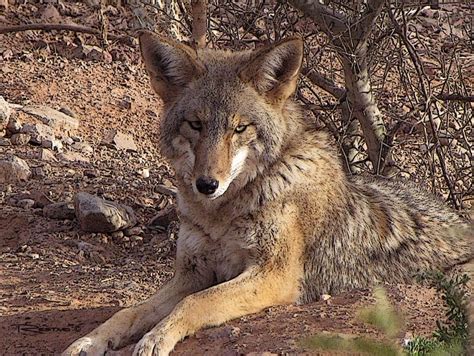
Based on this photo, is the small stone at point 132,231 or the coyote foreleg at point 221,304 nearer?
the coyote foreleg at point 221,304

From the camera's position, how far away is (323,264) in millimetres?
5820

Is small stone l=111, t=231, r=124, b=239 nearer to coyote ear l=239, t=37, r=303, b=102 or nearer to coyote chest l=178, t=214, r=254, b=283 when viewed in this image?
coyote chest l=178, t=214, r=254, b=283

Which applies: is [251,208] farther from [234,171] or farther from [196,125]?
[196,125]

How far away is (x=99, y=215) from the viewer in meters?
8.05

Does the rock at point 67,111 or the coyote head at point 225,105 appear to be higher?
the coyote head at point 225,105

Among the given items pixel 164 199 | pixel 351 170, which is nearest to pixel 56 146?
pixel 164 199

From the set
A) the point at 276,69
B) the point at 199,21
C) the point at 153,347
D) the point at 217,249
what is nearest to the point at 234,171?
the point at 217,249

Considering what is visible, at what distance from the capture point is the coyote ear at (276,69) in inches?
219

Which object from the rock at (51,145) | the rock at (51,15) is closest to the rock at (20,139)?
the rock at (51,145)

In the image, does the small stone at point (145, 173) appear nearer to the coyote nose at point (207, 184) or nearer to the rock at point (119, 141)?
the rock at point (119, 141)

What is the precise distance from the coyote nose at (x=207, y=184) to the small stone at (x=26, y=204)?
3.81 meters

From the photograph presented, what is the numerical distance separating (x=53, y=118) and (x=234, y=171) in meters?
5.45

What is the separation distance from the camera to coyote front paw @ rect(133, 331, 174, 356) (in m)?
4.99

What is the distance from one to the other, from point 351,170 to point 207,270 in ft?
10.2
